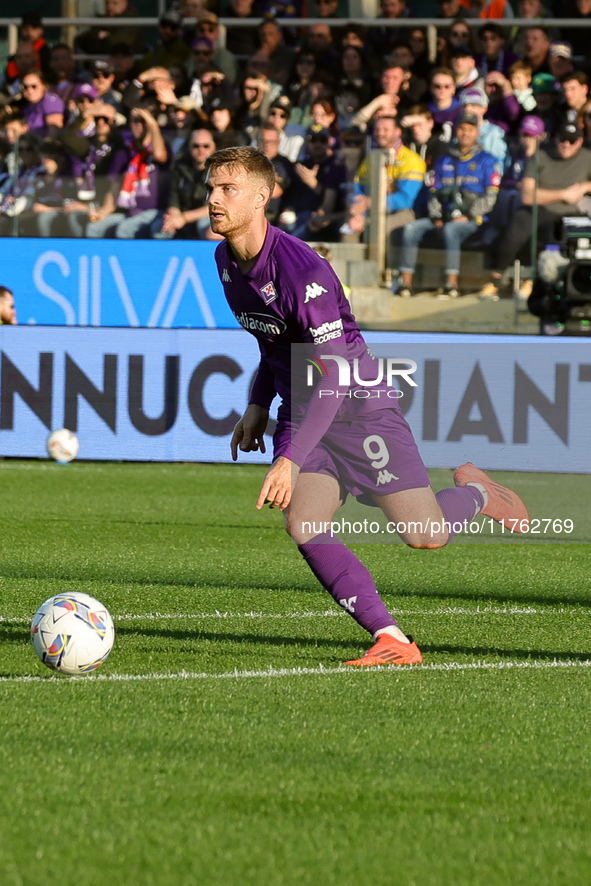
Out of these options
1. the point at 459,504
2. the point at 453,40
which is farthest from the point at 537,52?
the point at 459,504

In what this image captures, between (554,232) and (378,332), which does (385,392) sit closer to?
(378,332)

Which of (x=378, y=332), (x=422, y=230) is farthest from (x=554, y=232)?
(x=378, y=332)

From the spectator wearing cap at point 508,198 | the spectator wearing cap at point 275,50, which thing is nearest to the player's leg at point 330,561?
the spectator wearing cap at point 508,198

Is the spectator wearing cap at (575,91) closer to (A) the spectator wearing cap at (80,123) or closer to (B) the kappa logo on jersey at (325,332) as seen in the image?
(A) the spectator wearing cap at (80,123)

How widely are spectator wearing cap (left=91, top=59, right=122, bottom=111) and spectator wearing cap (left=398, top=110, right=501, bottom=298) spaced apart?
4.68 metres

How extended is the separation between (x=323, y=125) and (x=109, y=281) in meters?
2.97

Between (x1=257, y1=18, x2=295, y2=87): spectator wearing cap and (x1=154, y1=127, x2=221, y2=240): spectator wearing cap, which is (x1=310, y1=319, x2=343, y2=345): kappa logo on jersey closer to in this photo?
(x1=154, y1=127, x2=221, y2=240): spectator wearing cap

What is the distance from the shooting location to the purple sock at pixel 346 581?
501 cm

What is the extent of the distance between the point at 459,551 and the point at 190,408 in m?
4.51

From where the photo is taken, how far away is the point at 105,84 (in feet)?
54.6

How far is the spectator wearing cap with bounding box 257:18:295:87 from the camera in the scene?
1641cm

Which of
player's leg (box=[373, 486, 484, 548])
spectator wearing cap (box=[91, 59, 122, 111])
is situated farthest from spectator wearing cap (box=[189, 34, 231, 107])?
player's leg (box=[373, 486, 484, 548])

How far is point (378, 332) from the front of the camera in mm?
12695

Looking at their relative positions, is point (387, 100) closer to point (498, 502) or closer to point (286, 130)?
point (286, 130)
